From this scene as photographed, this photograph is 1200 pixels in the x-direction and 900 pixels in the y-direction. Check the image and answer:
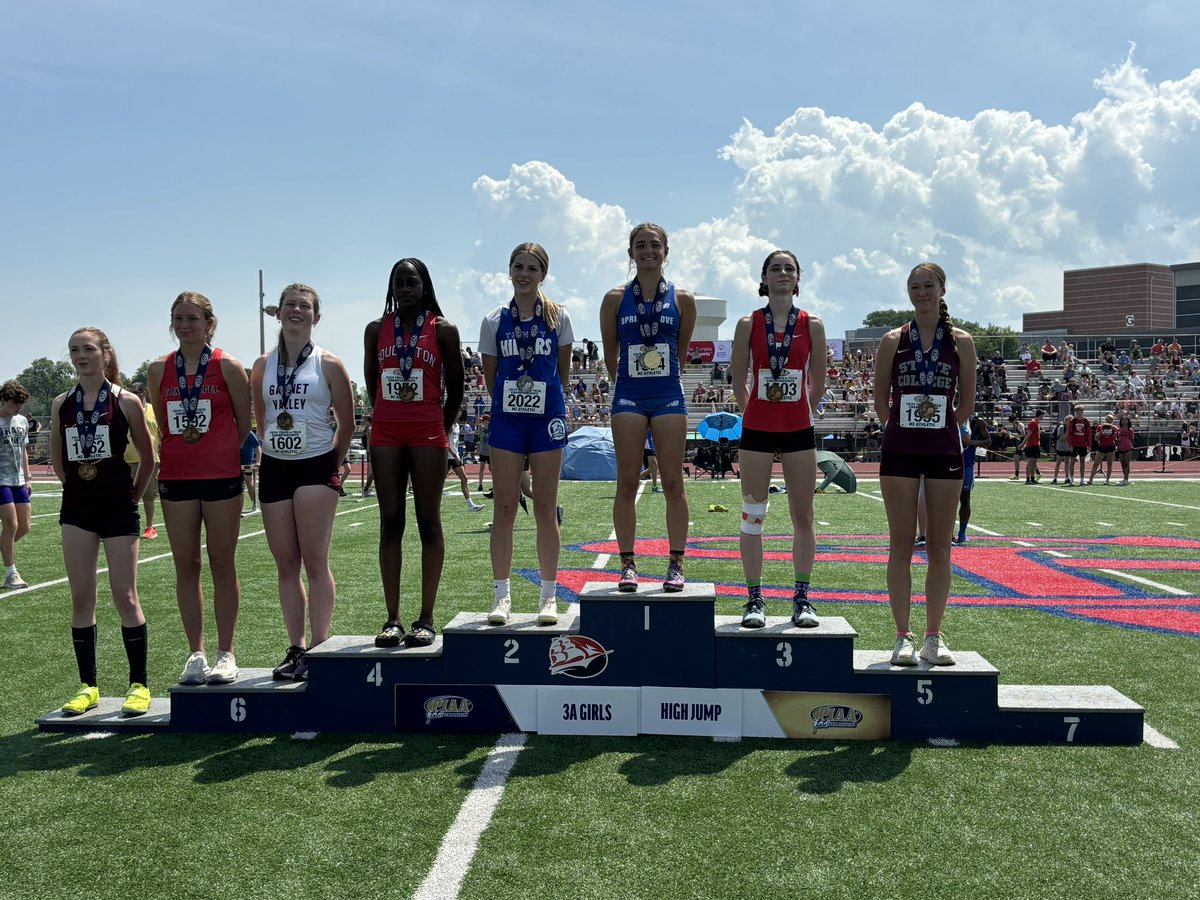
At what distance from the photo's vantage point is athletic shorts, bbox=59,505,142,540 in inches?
182

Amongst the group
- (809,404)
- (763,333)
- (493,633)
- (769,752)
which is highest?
(763,333)

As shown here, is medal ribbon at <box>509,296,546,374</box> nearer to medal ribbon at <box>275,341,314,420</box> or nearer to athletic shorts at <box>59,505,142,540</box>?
medal ribbon at <box>275,341,314,420</box>

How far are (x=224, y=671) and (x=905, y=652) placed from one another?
11.0 ft

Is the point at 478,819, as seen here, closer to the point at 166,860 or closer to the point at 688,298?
the point at 166,860

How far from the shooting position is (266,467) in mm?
4633

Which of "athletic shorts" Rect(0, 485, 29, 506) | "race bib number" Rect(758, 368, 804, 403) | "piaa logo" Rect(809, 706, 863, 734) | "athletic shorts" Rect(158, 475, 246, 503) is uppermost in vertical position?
"race bib number" Rect(758, 368, 804, 403)

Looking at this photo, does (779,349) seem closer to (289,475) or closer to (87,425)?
(289,475)

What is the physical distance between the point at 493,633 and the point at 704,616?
1013mm

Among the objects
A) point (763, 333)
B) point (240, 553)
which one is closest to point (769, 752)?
point (763, 333)

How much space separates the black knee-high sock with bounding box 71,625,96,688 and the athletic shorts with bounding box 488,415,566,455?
232 cm

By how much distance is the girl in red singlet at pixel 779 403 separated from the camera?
4.77 metres

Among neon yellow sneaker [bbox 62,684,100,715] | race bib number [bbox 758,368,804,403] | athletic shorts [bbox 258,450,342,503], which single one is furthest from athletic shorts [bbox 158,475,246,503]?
race bib number [bbox 758,368,804,403]

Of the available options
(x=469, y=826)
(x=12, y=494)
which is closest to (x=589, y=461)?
(x=12, y=494)

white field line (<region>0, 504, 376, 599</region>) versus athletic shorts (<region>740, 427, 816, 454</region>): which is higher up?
athletic shorts (<region>740, 427, 816, 454</region>)
